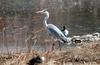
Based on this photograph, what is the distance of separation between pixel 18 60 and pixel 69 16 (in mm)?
17547

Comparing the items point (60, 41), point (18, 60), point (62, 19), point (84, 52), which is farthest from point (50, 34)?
point (62, 19)

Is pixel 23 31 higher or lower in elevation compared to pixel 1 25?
lower

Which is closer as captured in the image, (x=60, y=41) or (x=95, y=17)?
(x=60, y=41)

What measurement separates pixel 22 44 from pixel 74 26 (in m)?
7.66

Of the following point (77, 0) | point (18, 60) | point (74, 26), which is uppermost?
point (18, 60)

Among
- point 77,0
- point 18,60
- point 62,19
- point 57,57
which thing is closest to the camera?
point 18,60

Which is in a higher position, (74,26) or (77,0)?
(74,26)

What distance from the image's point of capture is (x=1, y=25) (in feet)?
44.3

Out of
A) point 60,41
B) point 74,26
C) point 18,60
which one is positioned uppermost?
point 18,60

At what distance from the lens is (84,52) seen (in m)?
10.5

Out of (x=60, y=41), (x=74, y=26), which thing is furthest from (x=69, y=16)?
(x=60, y=41)

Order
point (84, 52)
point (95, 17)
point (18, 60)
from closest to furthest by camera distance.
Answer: point (18, 60) → point (84, 52) → point (95, 17)

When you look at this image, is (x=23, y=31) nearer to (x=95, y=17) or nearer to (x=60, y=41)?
(x=60, y=41)

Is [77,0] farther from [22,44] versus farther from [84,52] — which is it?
[84,52]
